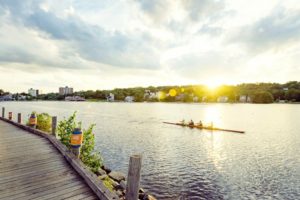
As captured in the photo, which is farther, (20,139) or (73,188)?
(20,139)

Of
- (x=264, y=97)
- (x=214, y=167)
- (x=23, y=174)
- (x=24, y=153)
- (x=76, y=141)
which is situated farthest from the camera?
(x=264, y=97)

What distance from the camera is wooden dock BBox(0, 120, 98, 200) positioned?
657 centimetres

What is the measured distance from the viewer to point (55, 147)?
1170cm

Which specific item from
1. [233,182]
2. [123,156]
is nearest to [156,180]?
[233,182]

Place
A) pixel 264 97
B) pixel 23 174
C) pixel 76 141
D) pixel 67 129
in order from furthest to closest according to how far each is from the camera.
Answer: pixel 264 97
pixel 67 129
pixel 76 141
pixel 23 174

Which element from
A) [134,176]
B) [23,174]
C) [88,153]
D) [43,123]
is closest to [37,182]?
[23,174]

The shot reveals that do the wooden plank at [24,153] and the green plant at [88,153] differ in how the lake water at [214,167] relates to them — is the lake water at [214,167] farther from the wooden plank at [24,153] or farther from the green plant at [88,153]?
the wooden plank at [24,153]

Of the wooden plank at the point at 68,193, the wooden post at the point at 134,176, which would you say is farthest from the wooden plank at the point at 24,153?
the wooden post at the point at 134,176

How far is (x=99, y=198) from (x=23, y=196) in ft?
7.16

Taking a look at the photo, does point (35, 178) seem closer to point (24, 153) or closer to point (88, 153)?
point (24, 153)

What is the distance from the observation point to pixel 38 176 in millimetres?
7840

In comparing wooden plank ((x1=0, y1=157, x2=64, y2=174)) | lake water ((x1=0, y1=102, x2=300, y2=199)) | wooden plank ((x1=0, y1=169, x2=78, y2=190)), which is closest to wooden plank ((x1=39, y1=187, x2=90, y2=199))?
wooden plank ((x1=0, y1=169, x2=78, y2=190))

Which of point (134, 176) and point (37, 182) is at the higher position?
point (134, 176)

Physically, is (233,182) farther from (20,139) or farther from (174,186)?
(20,139)
